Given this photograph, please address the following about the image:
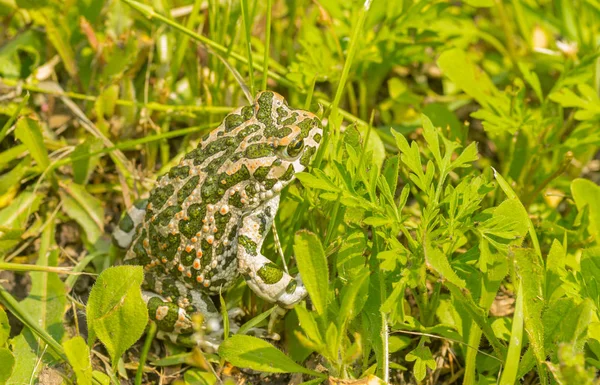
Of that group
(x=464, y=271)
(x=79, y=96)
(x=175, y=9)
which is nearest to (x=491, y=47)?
(x=175, y=9)

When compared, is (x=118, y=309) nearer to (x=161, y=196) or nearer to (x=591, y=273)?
(x=161, y=196)

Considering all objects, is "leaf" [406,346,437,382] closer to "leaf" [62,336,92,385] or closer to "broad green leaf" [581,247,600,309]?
"broad green leaf" [581,247,600,309]

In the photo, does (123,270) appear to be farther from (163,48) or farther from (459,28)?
(459,28)

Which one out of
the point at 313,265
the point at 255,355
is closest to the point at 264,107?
the point at 313,265

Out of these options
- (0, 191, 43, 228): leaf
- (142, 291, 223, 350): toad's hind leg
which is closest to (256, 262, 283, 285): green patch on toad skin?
(142, 291, 223, 350): toad's hind leg

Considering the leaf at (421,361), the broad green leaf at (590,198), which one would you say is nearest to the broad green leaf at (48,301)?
the leaf at (421,361)

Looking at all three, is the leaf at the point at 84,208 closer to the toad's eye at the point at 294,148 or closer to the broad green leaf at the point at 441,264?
the toad's eye at the point at 294,148
